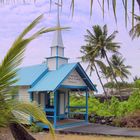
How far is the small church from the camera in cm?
1764

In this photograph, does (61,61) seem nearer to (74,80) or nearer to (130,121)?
(74,80)

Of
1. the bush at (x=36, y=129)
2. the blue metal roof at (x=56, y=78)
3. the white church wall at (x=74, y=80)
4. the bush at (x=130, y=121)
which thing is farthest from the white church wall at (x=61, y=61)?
the bush at (x=130, y=121)

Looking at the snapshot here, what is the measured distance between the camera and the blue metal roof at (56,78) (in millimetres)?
17000

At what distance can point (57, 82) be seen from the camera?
16938 mm

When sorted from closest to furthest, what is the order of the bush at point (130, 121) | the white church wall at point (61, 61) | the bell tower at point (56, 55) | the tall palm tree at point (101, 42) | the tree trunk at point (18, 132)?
the tree trunk at point (18, 132)
the bush at point (130, 121)
the bell tower at point (56, 55)
the white church wall at point (61, 61)
the tall palm tree at point (101, 42)

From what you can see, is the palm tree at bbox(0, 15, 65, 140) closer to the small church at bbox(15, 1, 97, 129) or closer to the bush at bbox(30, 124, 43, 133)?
the small church at bbox(15, 1, 97, 129)

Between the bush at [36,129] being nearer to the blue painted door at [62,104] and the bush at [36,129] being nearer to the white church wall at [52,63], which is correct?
the blue painted door at [62,104]

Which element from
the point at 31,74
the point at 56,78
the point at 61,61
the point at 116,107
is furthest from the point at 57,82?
the point at 116,107

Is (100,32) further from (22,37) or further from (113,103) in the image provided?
(22,37)

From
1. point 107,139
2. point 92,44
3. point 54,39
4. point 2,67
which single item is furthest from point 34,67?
point 2,67

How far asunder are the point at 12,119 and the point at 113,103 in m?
17.7

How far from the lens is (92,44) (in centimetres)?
3509

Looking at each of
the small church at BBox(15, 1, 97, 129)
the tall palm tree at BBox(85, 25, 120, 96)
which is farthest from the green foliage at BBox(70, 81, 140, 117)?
the tall palm tree at BBox(85, 25, 120, 96)

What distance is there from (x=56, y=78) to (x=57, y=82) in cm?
56
